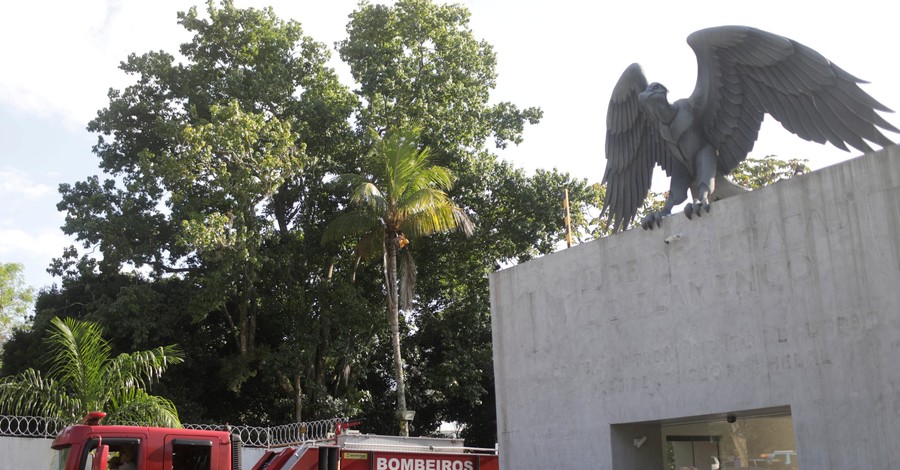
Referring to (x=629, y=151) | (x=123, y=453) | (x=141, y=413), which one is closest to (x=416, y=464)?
(x=123, y=453)

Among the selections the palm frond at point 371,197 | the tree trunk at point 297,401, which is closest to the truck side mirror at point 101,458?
the palm frond at point 371,197

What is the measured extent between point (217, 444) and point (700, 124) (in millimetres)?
8119

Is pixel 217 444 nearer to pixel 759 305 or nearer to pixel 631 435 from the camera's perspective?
pixel 631 435

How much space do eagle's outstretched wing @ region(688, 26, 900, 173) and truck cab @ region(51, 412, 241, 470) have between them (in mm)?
8172

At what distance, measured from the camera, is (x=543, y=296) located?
1462 cm

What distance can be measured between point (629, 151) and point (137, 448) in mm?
8753

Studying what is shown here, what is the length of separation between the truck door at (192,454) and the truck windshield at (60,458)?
113 cm

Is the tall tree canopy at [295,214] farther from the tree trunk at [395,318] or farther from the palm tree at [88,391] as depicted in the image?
the palm tree at [88,391]

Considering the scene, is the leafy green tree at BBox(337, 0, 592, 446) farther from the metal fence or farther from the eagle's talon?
the eagle's talon

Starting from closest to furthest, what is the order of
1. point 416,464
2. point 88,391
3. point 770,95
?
point 770,95, point 416,464, point 88,391

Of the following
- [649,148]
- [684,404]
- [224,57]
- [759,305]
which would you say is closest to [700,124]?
[649,148]

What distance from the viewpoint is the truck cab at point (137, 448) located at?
1003 centimetres

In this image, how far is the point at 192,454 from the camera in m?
10.9

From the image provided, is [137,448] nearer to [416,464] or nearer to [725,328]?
[416,464]
